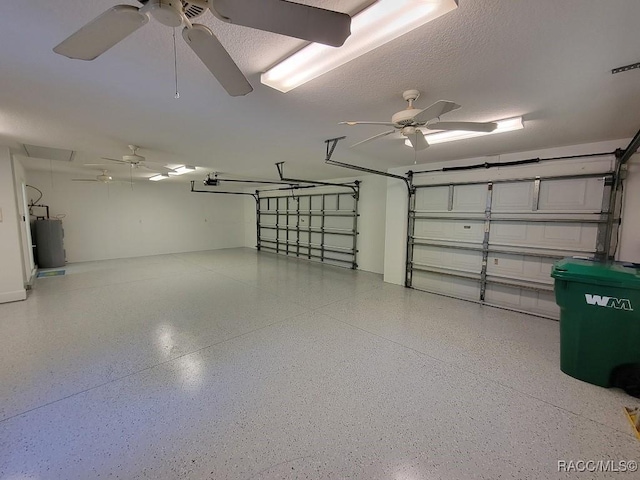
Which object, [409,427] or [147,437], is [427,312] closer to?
[409,427]

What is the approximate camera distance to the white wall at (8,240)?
3863 millimetres

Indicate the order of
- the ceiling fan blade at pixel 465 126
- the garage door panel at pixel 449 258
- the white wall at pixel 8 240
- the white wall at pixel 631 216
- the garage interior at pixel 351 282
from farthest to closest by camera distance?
the garage door panel at pixel 449 258 < the white wall at pixel 8 240 < the white wall at pixel 631 216 < the ceiling fan blade at pixel 465 126 < the garage interior at pixel 351 282

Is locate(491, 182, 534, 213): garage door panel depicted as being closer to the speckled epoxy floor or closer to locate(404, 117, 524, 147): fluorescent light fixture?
locate(404, 117, 524, 147): fluorescent light fixture

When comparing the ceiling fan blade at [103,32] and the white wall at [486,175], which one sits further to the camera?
the white wall at [486,175]

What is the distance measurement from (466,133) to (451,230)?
6.53 ft

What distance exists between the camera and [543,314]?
11.9ft

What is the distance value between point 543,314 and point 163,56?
511 centimetres

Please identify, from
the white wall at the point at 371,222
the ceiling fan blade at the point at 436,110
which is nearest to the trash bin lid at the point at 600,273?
the ceiling fan blade at the point at 436,110

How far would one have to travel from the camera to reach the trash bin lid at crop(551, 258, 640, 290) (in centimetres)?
202

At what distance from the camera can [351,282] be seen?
17.9 ft

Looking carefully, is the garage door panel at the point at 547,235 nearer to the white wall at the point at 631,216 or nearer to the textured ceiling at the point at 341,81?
the white wall at the point at 631,216

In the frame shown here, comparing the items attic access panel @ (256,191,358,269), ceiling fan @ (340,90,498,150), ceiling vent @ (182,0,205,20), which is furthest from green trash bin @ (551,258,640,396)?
attic access panel @ (256,191,358,269)

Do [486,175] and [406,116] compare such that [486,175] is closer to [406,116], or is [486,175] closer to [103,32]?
[406,116]

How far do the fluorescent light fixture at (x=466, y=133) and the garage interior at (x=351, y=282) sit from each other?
1.3 inches
